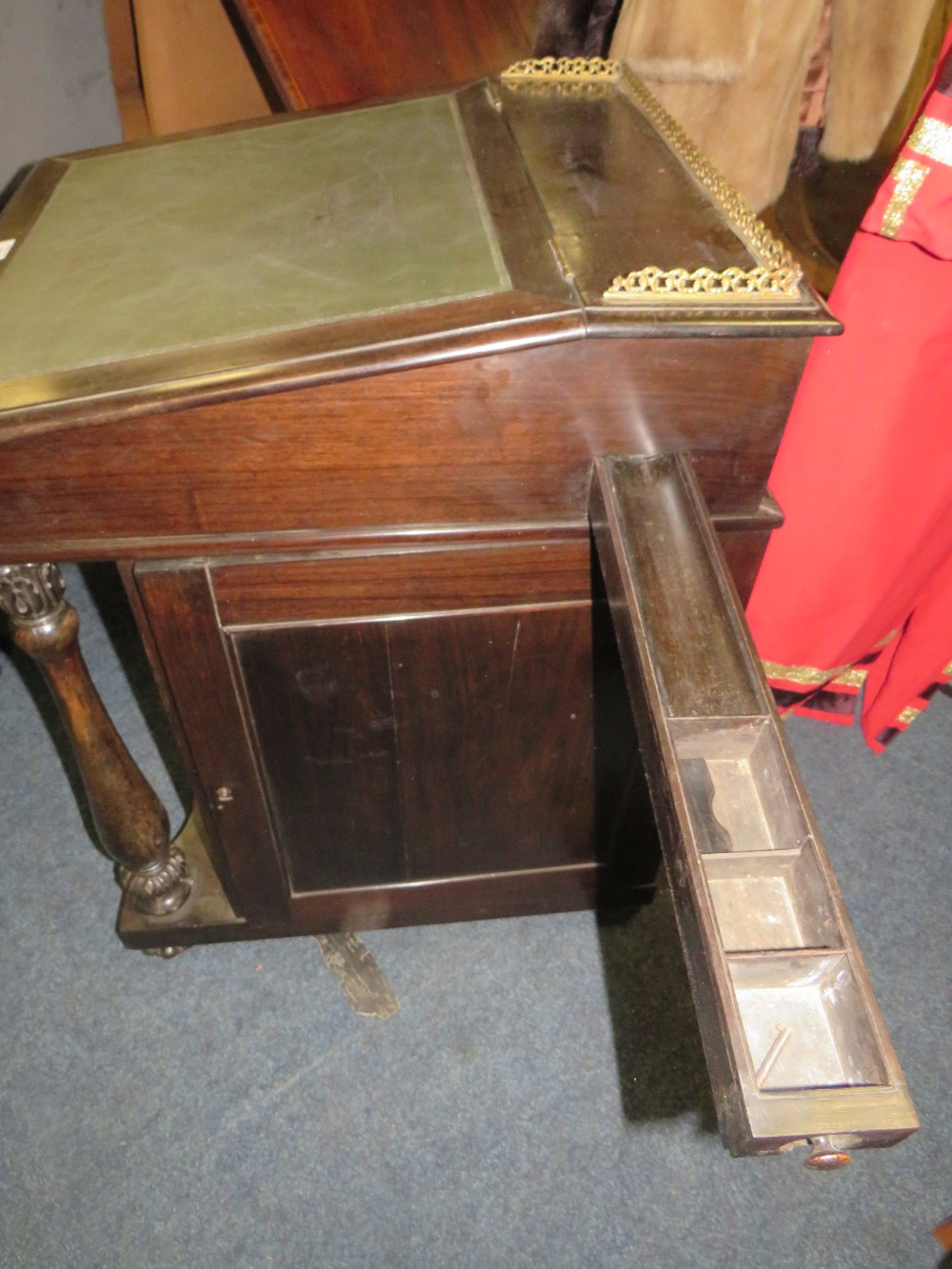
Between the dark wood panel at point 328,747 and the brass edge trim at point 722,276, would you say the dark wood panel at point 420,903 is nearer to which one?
the dark wood panel at point 328,747

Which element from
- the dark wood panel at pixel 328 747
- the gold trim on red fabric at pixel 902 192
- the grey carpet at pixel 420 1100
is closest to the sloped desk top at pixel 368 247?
the gold trim on red fabric at pixel 902 192

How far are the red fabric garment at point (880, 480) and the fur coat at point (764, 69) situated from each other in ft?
0.73

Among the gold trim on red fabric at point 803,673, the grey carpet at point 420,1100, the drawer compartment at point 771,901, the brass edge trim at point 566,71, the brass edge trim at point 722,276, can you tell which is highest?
the brass edge trim at point 722,276

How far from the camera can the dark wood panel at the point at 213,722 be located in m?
0.87

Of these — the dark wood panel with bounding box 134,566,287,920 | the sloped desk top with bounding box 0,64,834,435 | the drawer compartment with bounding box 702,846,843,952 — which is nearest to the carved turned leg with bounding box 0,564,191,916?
the dark wood panel with bounding box 134,566,287,920

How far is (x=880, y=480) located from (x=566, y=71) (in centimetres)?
65

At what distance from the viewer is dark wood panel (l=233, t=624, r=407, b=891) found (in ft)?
3.11

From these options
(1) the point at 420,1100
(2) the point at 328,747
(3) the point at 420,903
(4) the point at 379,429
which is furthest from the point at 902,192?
(1) the point at 420,1100

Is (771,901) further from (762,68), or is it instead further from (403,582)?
(762,68)

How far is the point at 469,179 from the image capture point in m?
0.94

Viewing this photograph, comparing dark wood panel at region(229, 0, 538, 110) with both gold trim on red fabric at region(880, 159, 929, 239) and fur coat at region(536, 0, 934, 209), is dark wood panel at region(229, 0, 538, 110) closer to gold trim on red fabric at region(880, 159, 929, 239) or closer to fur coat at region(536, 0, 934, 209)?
fur coat at region(536, 0, 934, 209)

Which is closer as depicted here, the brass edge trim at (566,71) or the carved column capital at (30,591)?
the carved column capital at (30,591)

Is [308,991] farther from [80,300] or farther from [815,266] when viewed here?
[815,266]

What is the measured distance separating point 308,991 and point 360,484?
2.81 ft
